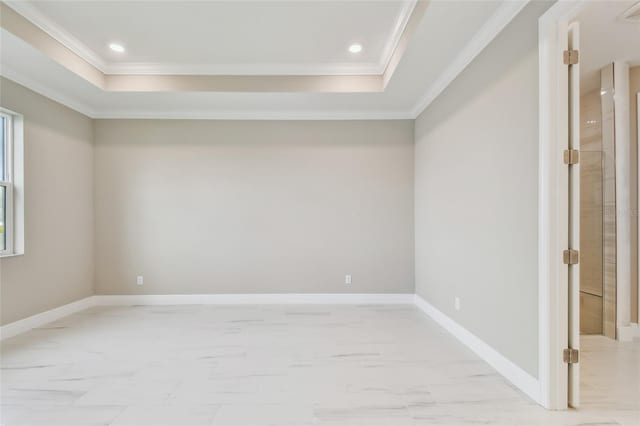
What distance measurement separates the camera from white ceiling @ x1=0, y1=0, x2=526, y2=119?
8.08 ft

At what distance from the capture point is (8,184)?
11.1 feet

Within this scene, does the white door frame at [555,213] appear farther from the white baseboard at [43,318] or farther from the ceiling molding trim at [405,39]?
the white baseboard at [43,318]

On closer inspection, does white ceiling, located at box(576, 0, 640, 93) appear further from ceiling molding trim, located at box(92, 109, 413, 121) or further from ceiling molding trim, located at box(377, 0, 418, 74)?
ceiling molding trim, located at box(92, 109, 413, 121)

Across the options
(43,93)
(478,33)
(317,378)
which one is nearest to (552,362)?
(317,378)

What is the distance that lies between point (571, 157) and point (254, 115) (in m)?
3.79

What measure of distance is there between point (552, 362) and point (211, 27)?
3833 millimetres

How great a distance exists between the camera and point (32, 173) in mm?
3568

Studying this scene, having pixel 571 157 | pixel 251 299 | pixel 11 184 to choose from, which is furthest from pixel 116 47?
pixel 571 157

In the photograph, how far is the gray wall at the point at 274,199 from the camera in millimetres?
4531

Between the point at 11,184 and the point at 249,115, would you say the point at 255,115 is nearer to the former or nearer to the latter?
the point at 249,115

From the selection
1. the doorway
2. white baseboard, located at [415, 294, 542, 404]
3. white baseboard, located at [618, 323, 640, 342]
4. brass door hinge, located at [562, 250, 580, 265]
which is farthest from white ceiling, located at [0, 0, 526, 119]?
white baseboard, located at [618, 323, 640, 342]

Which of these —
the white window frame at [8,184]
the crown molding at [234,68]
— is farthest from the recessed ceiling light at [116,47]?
the white window frame at [8,184]

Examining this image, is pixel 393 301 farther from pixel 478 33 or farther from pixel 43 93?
pixel 43 93

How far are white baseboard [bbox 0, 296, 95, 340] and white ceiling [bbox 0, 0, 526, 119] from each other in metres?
2.64
